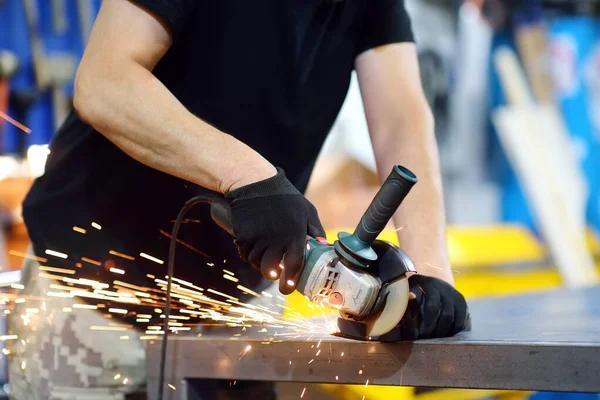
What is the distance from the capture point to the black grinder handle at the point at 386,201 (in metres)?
0.97

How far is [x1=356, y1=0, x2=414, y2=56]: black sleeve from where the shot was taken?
4.91 feet

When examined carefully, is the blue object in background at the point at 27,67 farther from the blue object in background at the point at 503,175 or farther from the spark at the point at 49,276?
the blue object in background at the point at 503,175

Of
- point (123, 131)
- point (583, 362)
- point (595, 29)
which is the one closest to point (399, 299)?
point (583, 362)

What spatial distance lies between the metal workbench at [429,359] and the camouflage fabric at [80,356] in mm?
65

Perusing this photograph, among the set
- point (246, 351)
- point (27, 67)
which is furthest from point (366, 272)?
point (27, 67)

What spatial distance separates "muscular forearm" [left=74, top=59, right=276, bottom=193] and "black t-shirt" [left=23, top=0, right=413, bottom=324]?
20 centimetres

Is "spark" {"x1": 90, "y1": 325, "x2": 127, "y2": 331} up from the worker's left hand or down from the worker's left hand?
down

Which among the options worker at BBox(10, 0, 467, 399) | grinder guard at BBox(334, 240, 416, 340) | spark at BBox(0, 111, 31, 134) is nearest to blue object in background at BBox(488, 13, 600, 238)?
spark at BBox(0, 111, 31, 134)

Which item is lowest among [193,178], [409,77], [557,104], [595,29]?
[193,178]

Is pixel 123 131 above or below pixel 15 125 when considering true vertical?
below

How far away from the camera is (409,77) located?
151 cm

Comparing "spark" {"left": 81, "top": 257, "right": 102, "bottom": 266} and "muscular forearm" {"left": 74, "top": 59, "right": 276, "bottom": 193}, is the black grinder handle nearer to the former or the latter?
"muscular forearm" {"left": 74, "top": 59, "right": 276, "bottom": 193}

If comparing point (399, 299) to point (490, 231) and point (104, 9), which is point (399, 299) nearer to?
point (104, 9)

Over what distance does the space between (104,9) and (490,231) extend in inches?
136
